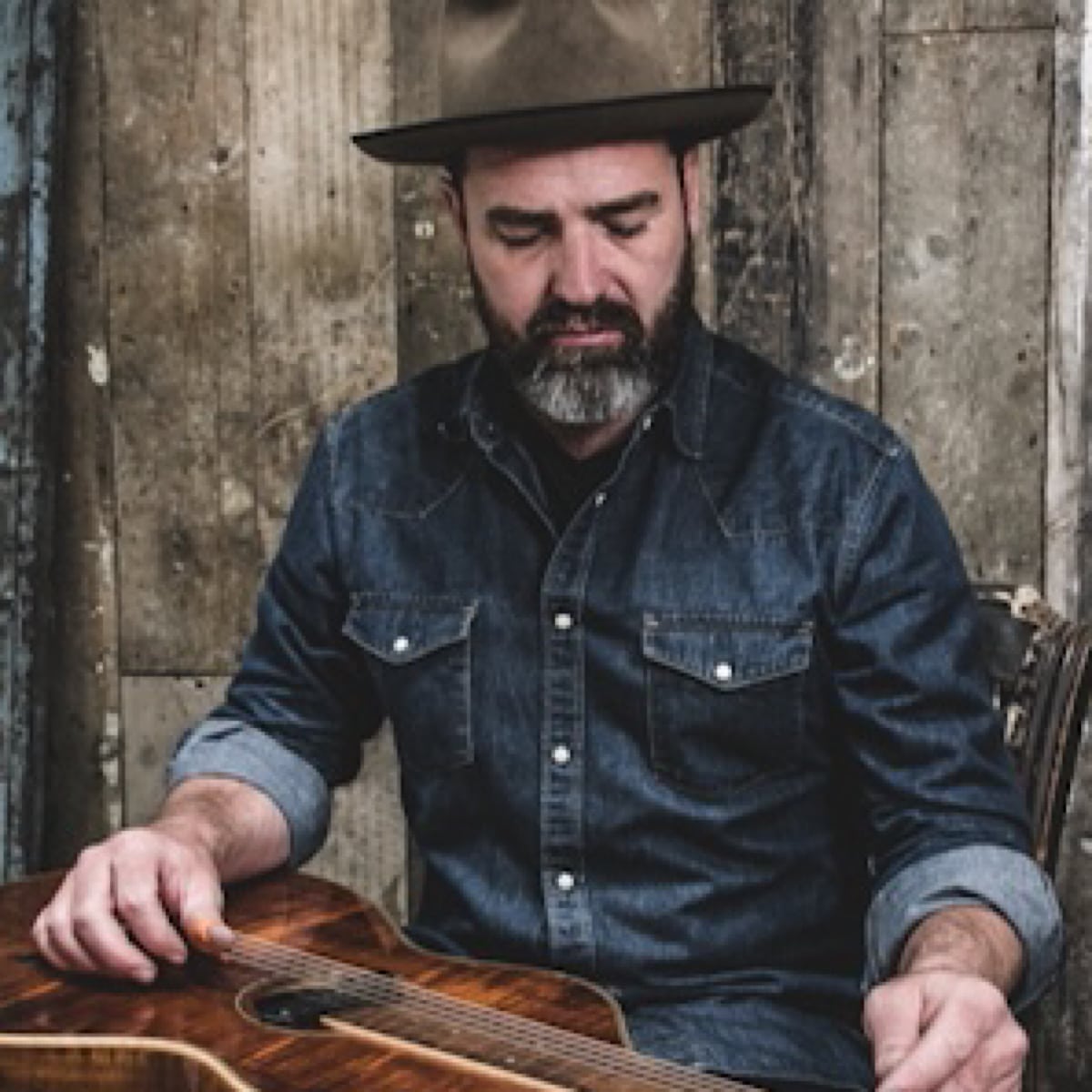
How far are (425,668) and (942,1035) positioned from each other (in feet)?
2.83

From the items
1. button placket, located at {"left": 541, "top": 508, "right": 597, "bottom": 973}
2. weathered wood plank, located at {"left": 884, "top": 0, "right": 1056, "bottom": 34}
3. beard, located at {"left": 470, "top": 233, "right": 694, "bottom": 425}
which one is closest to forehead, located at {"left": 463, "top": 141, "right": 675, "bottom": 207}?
beard, located at {"left": 470, "top": 233, "right": 694, "bottom": 425}

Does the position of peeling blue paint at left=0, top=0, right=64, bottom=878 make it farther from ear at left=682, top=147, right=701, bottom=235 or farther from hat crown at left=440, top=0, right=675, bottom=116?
ear at left=682, top=147, right=701, bottom=235

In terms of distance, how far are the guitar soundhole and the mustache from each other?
733 millimetres

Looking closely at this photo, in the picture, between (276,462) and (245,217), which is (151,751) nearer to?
(276,462)

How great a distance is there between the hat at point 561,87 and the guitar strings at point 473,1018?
899 mm

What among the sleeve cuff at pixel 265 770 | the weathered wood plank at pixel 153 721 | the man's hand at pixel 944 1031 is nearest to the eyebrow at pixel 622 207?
the sleeve cuff at pixel 265 770

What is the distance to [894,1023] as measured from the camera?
1806 millimetres

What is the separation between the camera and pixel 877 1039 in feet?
5.95

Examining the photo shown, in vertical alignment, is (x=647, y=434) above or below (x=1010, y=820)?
above

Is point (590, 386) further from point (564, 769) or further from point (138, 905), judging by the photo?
point (138, 905)

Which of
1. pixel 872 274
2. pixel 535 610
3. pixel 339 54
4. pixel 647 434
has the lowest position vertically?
pixel 535 610

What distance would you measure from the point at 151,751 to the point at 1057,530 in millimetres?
1538

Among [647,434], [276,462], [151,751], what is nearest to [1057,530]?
[647,434]

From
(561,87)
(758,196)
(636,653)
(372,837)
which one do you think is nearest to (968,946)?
(636,653)
